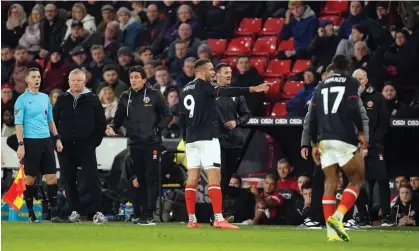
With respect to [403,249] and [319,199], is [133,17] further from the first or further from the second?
[403,249]

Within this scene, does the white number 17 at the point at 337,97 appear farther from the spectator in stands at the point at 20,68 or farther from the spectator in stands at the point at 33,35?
the spectator in stands at the point at 33,35

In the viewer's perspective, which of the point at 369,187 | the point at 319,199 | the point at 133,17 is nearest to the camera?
the point at 319,199

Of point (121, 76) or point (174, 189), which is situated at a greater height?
point (121, 76)

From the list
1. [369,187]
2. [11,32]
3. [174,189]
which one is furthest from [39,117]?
[11,32]

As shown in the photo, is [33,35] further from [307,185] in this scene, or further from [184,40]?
[307,185]

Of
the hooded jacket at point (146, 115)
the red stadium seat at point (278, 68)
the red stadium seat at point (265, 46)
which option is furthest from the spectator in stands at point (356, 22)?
the hooded jacket at point (146, 115)

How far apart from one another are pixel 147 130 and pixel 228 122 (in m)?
1.32

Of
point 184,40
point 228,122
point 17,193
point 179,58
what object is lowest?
point 17,193

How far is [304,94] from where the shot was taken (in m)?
20.3

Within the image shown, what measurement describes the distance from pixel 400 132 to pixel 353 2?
3.71 metres

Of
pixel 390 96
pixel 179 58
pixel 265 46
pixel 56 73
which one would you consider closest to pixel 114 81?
pixel 179 58

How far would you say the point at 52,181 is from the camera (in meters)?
17.2

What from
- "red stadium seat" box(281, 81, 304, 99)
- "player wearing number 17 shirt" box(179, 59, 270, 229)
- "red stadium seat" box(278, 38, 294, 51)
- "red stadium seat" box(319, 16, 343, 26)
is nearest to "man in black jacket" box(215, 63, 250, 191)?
"player wearing number 17 shirt" box(179, 59, 270, 229)

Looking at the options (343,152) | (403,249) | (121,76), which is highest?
(121,76)
